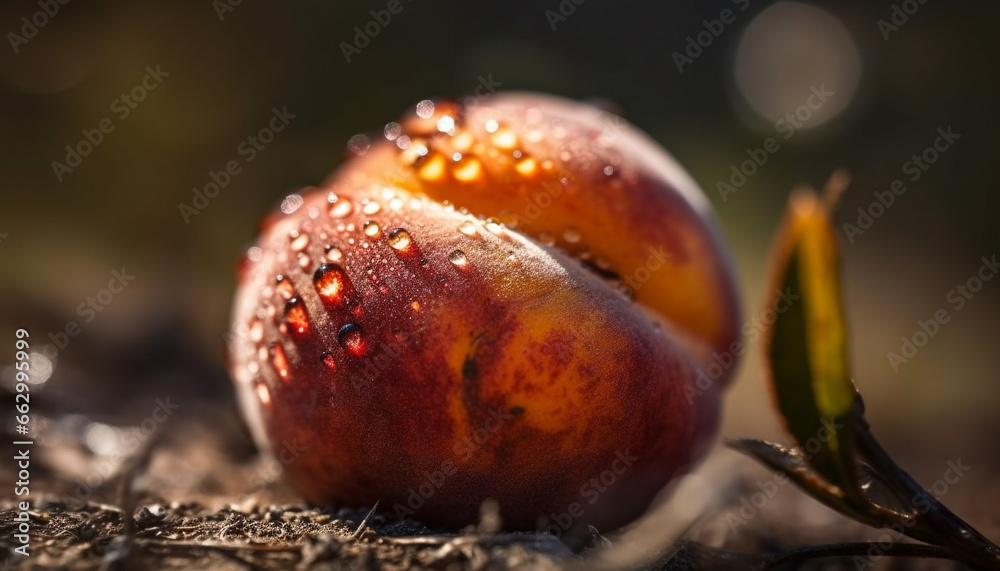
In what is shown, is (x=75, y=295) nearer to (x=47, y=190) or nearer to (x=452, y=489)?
(x=47, y=190)

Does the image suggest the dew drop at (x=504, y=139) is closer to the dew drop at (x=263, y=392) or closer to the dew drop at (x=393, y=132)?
the dew drop at (x=393, y=132)

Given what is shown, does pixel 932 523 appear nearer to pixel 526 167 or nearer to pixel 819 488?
pixel 819 488

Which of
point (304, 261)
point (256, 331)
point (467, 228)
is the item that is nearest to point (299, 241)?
point (304, 261)

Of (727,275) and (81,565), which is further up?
(727,275)

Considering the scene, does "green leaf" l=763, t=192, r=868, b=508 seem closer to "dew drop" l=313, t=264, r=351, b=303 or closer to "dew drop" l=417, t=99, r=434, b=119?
"dew drop" l=313, t=264, r=351, b=303

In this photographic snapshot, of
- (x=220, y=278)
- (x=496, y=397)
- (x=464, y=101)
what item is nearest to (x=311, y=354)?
(x=496, y=397)

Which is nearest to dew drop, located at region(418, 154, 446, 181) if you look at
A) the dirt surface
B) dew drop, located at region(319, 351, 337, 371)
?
dew drop, located at region(319, 351, 337, 371)

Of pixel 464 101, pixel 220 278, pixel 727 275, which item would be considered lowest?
pixel 727 275

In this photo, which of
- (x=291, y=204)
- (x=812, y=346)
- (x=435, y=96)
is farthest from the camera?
(x=435, y=96)
